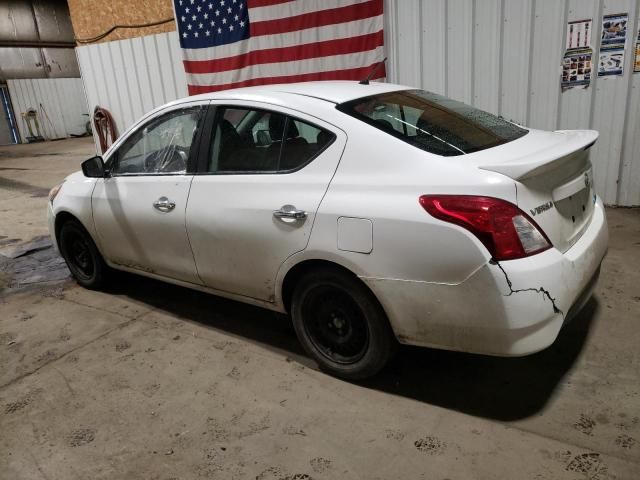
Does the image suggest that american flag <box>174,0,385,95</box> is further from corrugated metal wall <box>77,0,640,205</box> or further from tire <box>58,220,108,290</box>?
tire <box>58,220,108,290</box>

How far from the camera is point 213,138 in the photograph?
3080mm

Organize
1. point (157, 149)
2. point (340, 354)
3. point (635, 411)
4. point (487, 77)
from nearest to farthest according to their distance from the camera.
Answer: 1. point (635, 411)
2. point (340, 354)
3. point (157, 149)
4. point (487, 77)

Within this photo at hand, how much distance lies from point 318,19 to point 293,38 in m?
0.47

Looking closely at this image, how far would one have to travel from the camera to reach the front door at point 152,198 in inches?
126

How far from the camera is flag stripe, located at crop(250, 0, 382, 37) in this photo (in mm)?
5812

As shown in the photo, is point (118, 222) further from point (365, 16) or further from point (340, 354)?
point (365, 16)

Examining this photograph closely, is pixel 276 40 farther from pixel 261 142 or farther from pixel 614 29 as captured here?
pixel 261 142

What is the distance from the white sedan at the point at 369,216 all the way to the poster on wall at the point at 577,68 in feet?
8.49

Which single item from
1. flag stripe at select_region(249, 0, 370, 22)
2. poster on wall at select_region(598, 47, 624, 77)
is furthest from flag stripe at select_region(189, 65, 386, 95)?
poster on wall at select_region(598, 47, 624, 77)

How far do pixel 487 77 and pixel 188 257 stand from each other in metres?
3.92

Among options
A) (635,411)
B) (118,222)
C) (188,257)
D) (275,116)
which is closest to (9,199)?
(118,222)

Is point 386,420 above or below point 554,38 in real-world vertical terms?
below

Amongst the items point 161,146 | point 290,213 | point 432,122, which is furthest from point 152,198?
point 432,122

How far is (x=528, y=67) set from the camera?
516 cm
